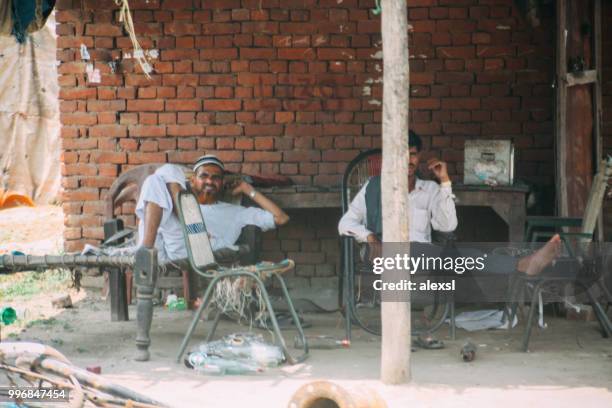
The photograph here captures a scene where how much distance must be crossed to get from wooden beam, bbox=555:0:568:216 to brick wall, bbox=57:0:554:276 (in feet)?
1.36

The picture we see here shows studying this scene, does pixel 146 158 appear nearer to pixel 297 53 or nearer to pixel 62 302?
pixel 62 302

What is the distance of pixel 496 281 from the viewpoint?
702 centimetres

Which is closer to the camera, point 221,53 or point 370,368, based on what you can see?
point 370,368

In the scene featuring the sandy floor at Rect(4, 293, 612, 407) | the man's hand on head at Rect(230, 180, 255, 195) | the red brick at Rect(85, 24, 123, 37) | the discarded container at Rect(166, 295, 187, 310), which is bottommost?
the sandy floor at Rect(4, 293, 612, 407)

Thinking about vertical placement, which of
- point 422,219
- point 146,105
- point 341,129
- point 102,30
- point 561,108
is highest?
point 102,30

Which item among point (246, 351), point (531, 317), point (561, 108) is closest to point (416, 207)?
point (531, 317)

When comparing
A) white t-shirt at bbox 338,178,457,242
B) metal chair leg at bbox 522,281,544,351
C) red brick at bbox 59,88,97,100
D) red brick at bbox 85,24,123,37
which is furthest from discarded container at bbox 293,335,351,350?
red brick at bbox 85,24,123,37

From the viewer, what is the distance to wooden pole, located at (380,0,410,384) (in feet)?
16.0

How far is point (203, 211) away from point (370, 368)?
199cm

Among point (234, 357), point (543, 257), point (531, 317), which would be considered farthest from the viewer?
point (543, 257)

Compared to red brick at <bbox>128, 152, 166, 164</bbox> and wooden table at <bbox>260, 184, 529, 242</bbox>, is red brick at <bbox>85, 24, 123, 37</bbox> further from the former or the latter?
wooden table at <bbox>260, 184, 529, 242</bbox>

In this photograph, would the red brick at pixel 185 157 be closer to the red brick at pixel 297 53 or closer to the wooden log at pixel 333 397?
the red brick at pixel 297 53

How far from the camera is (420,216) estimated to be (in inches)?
250
